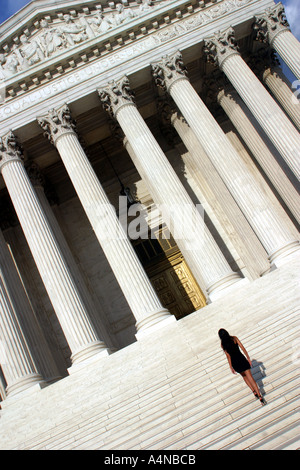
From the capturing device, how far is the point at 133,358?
12.2 m

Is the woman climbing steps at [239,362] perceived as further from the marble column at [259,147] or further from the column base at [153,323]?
the marble column at [259,147]

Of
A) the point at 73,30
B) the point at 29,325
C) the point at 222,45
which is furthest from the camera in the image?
the point at 73,30

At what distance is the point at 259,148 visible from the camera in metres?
19.3

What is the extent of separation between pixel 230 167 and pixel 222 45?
6.44 metres

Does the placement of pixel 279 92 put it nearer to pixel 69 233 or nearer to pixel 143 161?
pixel 143 161

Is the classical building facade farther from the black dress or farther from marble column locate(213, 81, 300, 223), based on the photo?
the black dress

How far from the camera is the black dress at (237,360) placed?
746 centimetres

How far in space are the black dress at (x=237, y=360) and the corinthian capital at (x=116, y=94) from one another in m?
13.0

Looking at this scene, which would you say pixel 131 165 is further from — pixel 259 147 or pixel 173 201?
pixel 173 201

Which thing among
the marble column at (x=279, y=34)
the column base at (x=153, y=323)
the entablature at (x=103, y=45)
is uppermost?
the entablature at (x=103, y=45)

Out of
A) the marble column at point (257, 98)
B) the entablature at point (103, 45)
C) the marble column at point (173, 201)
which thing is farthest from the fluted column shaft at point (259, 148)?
the marble column at point (173, 201)

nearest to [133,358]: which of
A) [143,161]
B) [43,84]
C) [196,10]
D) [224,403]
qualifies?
[224,403]

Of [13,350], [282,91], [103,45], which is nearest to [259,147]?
[282,91]

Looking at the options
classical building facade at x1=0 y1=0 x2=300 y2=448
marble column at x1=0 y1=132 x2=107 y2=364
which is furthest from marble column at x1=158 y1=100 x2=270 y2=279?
marble column at x1=0 y1=132 x2=107 y2=364
